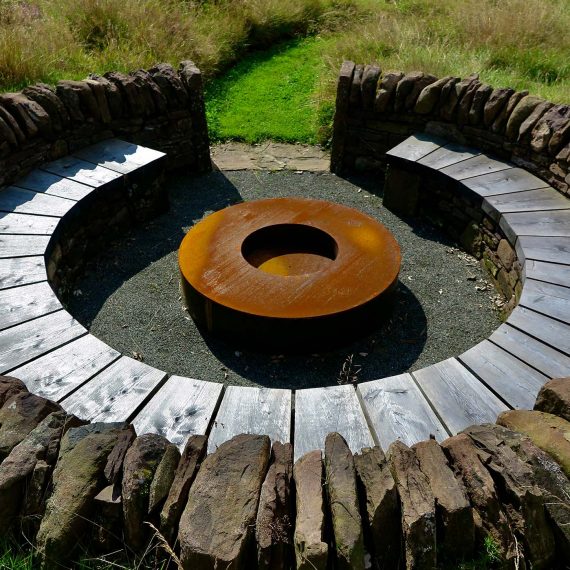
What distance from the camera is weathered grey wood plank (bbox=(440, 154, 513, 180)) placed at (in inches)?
200

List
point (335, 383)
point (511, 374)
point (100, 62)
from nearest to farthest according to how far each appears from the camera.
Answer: point (511, 374), point (335, 383), point (100, 62)

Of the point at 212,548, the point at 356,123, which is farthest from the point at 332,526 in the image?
the point at 356,123

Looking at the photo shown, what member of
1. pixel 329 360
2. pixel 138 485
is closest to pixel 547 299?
pixel 329 360

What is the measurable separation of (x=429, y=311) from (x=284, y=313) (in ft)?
4.80

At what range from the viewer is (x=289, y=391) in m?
2.92

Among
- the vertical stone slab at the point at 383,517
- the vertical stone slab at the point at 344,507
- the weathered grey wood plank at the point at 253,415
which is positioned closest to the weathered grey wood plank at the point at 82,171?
the weathered grey wood plank at the point at 253,415

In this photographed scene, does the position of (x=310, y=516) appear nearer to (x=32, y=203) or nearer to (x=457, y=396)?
(x=457, y=396)

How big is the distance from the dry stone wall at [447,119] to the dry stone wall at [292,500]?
3.47m

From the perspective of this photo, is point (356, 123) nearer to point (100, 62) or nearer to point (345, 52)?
point (345, 52)

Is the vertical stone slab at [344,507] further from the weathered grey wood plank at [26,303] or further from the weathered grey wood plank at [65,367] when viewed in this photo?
the weathered grey wood plank at [26,303]

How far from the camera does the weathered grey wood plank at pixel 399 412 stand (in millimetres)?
2676

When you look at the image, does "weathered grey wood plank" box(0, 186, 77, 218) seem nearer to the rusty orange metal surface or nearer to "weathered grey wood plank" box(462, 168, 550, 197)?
the rusty orange metal surface

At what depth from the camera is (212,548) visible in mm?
1751

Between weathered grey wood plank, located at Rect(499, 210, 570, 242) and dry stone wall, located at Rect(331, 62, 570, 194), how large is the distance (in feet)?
1.32
